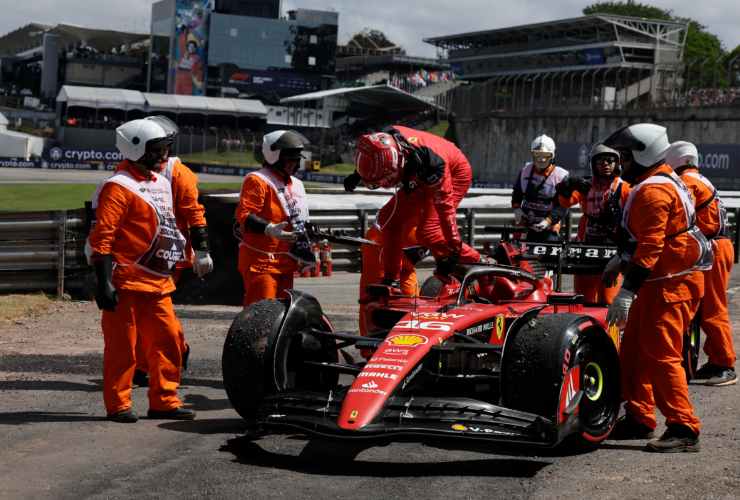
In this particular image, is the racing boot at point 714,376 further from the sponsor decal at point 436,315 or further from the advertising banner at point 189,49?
the advertising banner at point 189,49

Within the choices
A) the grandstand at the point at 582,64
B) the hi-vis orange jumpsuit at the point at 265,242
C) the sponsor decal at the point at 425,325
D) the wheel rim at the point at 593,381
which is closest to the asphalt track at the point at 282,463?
the wheel rim at the point at 593,381

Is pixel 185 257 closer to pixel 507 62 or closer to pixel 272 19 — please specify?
pixel 507 62

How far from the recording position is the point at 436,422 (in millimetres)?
5863

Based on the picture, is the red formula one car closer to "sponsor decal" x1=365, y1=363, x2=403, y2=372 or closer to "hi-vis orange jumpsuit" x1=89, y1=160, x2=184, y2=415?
"sponsor decal" x1=365, y1=363, x2=403, y2=372

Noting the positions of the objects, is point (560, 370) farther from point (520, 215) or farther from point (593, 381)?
point (520, 215)

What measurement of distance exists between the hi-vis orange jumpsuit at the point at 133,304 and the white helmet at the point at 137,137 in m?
0.11

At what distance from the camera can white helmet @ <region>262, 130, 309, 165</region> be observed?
861 centimetres

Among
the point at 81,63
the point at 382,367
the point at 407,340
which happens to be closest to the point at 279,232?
the point at 407,340

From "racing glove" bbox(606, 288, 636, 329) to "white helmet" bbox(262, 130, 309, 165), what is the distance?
3.05 metres

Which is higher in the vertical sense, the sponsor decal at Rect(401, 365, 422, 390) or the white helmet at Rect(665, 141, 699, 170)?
the white helmet at Rect(665, 141, 699, 170)

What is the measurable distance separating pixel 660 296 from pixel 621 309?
1.20 feet

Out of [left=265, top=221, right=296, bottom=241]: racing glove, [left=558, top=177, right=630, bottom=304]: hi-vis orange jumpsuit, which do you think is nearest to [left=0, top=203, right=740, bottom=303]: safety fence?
[left=558, top=177, right=630, bottom=304]: hi-vis orange jumpsuit

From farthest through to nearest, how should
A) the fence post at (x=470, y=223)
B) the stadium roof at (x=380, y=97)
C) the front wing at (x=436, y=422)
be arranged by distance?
the stadium roof at (x=380, y=97) < the fence post at (x=470, y=223) < the front wing at (x=436, y=422)

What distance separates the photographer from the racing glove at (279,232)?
27.3 feet
